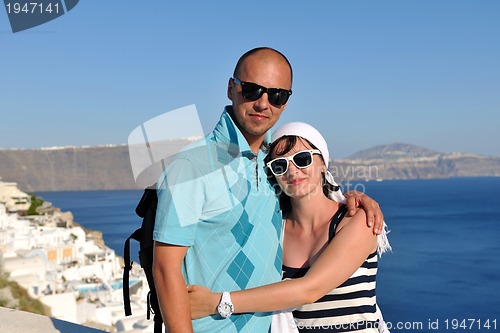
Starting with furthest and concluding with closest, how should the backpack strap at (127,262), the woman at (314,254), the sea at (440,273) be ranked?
the sea at (440,273) → the woman at (314,254) → the backpack strap at (127,262)

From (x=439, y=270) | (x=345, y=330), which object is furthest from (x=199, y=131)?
(x=439, y=270)

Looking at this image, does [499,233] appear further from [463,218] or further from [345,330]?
[345,330]

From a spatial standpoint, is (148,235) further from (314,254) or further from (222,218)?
(314,254)

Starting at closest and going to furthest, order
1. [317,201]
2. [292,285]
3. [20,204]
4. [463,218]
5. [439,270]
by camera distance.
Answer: [292,285] < [317,201] < [439,270] < [20,204] < [463,218]

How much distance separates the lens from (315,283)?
1.99 m

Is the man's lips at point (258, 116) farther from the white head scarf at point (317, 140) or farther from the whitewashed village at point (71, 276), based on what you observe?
the whitewashed village at point (71, 276)

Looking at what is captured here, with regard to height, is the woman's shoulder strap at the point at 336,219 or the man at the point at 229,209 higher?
the man at the point at 229,209

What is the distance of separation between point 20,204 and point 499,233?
45.3 meters

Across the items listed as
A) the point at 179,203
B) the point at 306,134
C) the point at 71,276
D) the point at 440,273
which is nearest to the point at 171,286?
the point at 179,203

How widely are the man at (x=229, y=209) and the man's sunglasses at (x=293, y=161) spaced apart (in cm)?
6

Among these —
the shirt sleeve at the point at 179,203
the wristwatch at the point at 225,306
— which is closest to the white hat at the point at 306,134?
the shirt sleeve at the point at 179,203

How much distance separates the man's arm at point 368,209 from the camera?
2086mm

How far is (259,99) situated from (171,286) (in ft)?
2.37

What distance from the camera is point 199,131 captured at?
83.1 inches
